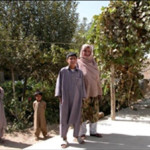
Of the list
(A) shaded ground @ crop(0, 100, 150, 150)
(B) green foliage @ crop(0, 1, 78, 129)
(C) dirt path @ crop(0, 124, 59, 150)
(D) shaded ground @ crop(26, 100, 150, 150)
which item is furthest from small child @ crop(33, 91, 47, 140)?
(D) shaded ground @ crop(26, 100, 150, 150)

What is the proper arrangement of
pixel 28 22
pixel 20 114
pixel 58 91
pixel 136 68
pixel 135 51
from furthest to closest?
pixel 28 22, pixel 20 114, pixel 136 68, pixel 135 51, pixel 58 91

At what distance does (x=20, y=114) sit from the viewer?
6926 mm

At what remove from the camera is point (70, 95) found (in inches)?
120

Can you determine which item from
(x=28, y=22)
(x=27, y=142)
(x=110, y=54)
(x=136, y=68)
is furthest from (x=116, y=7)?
(x=28, y=22)

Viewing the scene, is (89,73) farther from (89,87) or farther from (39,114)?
(39,114)

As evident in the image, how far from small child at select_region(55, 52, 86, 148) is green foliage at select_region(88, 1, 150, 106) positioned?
1.61 meters

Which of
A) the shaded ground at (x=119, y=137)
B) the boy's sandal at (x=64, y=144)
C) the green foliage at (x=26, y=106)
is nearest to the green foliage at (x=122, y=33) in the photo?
the shaded ground at (x=119, y=137)

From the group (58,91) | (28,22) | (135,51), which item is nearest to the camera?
(58,91)

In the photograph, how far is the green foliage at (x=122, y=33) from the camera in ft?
14.7

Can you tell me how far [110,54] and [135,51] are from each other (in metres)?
0.50

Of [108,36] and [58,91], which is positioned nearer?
[58,91]

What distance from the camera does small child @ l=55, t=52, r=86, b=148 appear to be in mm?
3020

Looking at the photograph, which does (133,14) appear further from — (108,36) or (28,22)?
(28,22)

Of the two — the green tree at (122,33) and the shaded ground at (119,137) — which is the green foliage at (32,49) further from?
the shaded ground at (119,137)
